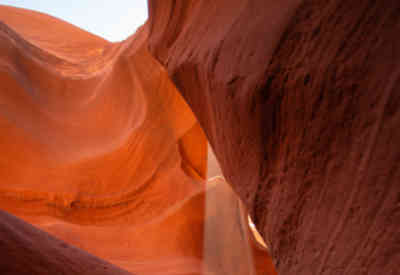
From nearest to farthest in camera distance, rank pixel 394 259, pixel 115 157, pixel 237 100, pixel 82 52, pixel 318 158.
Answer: pixel 394 259 → pixel 318 158 → pixel 237 100 → pixel 115 157 → pixel 82 52

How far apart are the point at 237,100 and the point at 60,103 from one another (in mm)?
4315

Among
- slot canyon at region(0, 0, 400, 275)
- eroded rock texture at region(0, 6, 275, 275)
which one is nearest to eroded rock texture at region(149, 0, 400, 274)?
slot canyon at region(0, 0, 400, 275)

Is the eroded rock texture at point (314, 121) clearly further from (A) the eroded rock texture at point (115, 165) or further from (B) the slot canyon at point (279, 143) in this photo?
(A) the eroded rock texture at point (115, 165)

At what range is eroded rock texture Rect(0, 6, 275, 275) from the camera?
337 centimetres

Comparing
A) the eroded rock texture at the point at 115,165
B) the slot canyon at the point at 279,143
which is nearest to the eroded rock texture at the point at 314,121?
the slot canyon at the point at 279,143

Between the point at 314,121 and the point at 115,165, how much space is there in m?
3.47

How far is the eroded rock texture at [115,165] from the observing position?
3367 mm

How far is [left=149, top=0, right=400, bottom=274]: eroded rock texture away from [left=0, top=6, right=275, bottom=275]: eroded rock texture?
205 centimetres

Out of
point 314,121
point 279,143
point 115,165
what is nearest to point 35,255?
point 279,143

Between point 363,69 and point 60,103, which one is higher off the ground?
point 60,103

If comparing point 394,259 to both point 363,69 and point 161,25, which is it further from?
point 161,25

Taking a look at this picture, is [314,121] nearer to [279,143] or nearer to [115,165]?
[279,143]

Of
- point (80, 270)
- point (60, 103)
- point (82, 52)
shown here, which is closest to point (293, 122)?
point (80, 270)

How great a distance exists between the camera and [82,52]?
21.3ft
